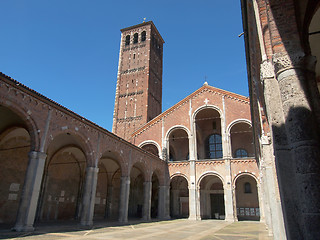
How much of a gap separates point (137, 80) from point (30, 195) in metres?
28.2

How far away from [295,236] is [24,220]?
9386 mm

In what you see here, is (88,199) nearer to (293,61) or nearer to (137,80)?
(293,61)

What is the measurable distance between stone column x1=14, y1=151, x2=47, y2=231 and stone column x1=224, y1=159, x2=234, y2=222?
1588cm

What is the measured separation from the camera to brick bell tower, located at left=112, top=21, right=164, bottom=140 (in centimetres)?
3400

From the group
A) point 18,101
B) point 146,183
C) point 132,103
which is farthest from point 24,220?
point 132,103

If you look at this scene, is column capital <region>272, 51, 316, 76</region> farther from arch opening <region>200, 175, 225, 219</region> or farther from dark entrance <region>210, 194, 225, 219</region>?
dark entrance <region>210, 194, 225, 219</region>

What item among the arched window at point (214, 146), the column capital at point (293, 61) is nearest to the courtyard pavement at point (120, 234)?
the column capital at point (293, 61)

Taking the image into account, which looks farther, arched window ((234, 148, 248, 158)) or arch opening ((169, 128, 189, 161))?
arch opening ((169, 128, 189, 161))

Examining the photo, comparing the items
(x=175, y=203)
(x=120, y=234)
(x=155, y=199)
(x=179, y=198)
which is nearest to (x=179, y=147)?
(x=179, y=198)

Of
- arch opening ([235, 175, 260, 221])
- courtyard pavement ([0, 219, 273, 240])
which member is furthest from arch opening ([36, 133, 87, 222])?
arch opening ([235, 175, 260, 221])

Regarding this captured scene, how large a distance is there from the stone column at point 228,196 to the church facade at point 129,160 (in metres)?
0.08

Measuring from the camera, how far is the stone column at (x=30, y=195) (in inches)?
360

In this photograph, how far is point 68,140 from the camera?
1533 cm

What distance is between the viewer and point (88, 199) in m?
13.0
